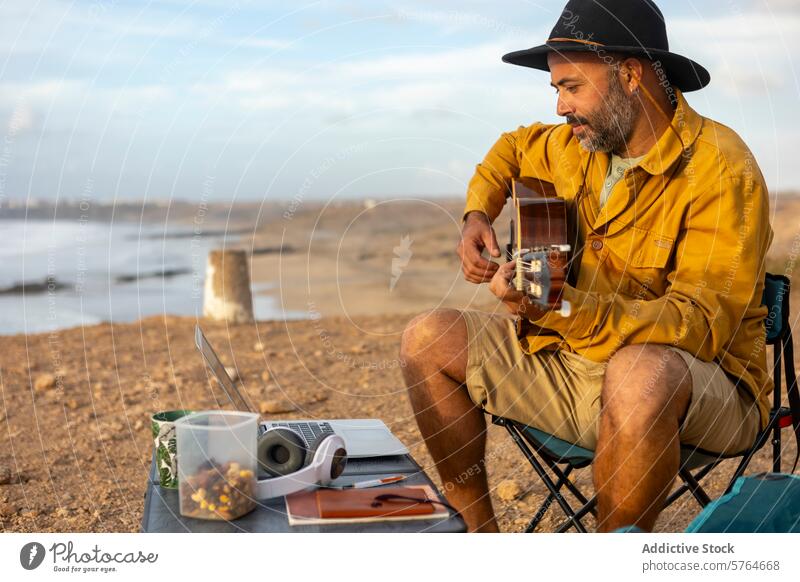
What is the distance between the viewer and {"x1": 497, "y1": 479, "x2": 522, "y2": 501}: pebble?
4.28 meters

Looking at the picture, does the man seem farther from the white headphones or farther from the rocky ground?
the rocky ground

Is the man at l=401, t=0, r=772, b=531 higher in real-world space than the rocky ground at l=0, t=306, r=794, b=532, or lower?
higher

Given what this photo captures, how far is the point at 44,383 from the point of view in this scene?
6312 millimetres

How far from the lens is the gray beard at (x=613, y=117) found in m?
3.32

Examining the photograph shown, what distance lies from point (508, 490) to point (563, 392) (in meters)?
1.23

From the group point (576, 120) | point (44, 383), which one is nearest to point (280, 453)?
point (576, 120)

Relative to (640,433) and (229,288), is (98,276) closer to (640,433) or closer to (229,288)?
(229,288)

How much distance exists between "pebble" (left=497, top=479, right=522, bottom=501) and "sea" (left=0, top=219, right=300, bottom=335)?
4559 mm

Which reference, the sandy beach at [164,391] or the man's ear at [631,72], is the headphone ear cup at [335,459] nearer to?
the sandy beach at [164,391]

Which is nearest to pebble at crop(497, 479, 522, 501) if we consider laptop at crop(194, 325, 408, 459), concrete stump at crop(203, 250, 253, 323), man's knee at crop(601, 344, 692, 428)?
laptop at crop(194, 325, 408, 459)

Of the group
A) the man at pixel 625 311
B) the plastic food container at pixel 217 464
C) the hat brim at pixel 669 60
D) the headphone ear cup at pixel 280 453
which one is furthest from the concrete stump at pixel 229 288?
the plastic food container at pixel 217 464

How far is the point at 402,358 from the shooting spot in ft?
11.2

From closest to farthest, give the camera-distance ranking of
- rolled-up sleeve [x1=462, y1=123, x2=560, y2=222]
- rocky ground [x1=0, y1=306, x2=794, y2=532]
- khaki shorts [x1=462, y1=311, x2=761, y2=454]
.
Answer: khaki shorts [x1=462, y1=311, x2=761, y2=454] → rolled-up sleeve [x1=462, y1=123, x2=560, y2=222] → rocky ground [x1=0, y1=306, x2=794, y2=532]

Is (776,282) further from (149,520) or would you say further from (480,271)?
(149,520)
